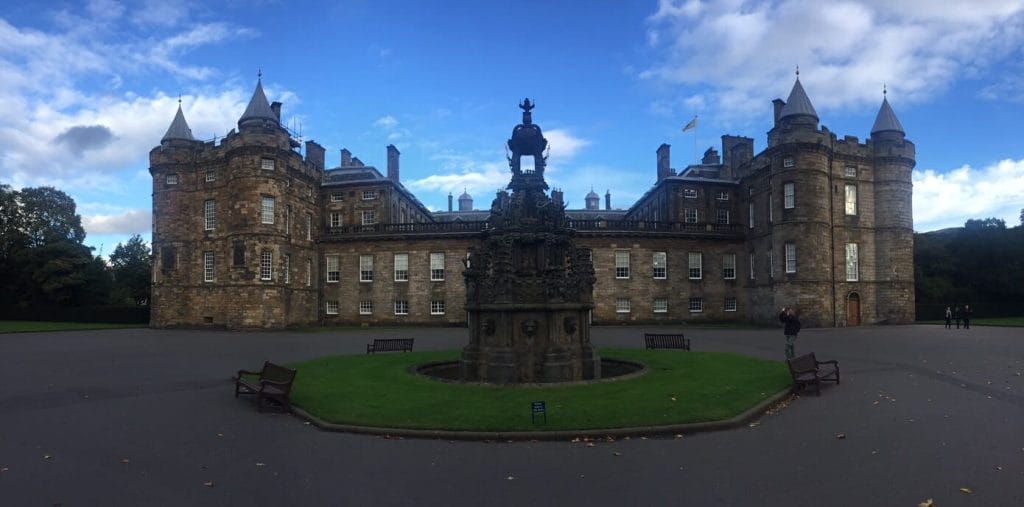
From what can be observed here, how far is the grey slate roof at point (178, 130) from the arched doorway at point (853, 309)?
160 ft

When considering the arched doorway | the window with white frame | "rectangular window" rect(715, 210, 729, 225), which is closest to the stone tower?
the window with white frame

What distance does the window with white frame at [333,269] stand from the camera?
151ft

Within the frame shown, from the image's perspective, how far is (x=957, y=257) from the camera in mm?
60188

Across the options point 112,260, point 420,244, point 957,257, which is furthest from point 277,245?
point 957,257

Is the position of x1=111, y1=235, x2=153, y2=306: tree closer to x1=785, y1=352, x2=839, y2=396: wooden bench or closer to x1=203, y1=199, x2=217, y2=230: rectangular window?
x1=203, y1=199, x2=217, y2=230: rectangular window

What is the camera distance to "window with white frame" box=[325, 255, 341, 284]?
4609 centimetres

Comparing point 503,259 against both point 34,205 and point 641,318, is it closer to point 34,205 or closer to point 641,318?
point 641,318

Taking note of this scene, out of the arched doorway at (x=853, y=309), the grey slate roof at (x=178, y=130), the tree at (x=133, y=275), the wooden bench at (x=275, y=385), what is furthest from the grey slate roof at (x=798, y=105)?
the tree at (x=133, y=275)

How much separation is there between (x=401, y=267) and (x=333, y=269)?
216 inches

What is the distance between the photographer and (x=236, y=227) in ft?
132

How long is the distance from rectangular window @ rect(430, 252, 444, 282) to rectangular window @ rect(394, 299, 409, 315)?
2.64 m

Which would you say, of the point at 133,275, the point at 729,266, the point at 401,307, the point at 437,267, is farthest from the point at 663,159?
the point at 133,275

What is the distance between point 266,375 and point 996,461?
12.3 metres

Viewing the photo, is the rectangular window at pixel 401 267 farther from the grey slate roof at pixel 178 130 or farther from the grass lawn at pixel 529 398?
the grass lawn at pixel 529 398
